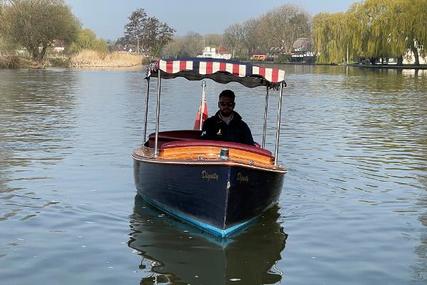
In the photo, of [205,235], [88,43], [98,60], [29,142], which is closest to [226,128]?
[205,235]

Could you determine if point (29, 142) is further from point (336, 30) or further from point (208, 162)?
point (336, 30)

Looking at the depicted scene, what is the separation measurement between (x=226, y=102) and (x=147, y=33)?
114m

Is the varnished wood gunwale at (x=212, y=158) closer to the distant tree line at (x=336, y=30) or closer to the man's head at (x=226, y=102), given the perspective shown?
the man's head at (x=226, y=102)

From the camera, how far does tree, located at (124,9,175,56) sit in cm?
11988

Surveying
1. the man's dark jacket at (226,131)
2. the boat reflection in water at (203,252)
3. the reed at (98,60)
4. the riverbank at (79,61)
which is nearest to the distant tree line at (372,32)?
the reed at (98,60)

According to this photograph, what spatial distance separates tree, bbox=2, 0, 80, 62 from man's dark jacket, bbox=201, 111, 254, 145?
220 ft

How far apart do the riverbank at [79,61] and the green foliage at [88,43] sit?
14.8 feet

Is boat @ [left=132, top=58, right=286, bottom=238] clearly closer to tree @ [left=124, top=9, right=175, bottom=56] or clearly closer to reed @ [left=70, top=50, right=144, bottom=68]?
reed @ [left=70, top=50, right=144, bottom=68]

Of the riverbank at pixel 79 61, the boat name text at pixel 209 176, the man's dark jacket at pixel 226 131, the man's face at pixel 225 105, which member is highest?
the riverbank at pixel 79 61

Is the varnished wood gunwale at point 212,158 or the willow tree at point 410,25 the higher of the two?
the willow tree at point 410,25

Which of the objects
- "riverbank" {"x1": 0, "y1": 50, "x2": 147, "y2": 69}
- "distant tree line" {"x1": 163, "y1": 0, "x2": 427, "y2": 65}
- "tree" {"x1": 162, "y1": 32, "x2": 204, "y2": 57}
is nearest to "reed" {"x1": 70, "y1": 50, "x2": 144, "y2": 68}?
"riverbank" {"x1": 0, "y1": 50, "x2": 147, "y2": 69}

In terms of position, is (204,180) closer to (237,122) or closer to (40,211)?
(237,122)

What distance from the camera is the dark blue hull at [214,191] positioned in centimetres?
794

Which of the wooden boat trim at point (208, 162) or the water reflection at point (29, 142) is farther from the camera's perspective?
the water reflection at point (29, 142)
